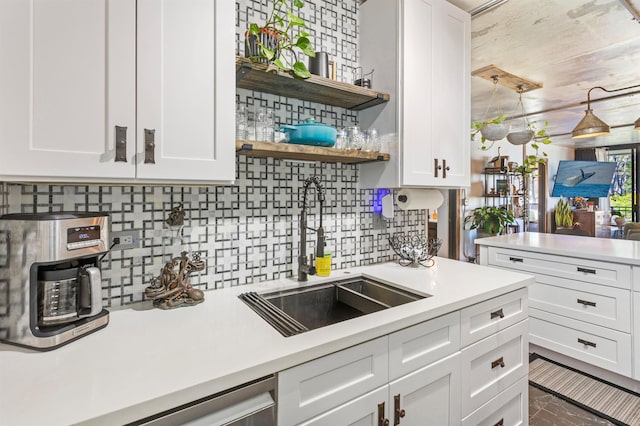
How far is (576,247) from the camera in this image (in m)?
2.58

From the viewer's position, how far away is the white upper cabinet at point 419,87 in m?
1.69

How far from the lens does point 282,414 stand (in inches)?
35.7

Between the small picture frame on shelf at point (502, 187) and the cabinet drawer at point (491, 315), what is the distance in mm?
4505

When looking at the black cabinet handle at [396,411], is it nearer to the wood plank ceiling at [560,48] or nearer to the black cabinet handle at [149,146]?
→ the black cabinet handle at [149,146]

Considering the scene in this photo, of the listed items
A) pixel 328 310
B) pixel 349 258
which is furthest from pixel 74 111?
pixel 349 258

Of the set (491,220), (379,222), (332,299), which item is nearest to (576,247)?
(379,222)

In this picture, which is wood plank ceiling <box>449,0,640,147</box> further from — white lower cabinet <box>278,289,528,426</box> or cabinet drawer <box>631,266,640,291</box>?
white lower cabinet <box>278,289,528,426</box>

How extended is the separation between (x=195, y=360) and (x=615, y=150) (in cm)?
992

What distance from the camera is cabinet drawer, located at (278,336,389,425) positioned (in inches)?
36.2

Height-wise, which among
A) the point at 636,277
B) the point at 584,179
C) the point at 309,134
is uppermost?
the point at 584,179

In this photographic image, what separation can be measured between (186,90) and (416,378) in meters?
1.35

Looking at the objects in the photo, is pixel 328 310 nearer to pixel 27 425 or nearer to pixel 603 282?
pixel 27 425

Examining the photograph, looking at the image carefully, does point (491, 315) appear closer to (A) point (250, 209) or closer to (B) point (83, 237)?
(A) point (250, 209)

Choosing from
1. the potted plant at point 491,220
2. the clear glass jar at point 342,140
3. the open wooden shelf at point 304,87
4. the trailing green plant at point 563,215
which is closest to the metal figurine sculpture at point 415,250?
the clear glass jar at point 342,140
